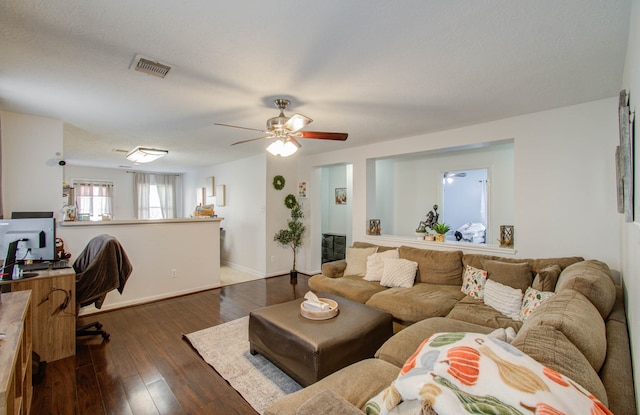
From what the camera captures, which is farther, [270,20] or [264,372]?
[264,372]

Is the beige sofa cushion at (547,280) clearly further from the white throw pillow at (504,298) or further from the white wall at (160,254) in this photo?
the white wall at (160,254)

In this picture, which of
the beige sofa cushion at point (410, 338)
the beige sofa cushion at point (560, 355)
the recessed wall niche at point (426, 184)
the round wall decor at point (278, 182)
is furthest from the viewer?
the round wall decor at point (278, 182)

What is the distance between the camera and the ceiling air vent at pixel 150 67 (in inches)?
78.4

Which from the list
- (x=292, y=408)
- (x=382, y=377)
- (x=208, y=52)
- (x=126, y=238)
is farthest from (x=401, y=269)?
(x=126, y=238)

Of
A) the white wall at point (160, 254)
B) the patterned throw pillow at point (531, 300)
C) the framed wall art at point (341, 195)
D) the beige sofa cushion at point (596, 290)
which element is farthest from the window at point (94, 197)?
the beige sofa cushion at point (596, 290)

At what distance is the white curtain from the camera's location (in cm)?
844

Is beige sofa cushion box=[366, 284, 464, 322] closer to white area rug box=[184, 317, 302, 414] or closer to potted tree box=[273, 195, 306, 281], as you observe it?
white area rug box=[184, 317, 302, 414]

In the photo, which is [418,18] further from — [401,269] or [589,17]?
[401,269]

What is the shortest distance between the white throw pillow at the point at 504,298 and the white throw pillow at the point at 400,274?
2.84 ft

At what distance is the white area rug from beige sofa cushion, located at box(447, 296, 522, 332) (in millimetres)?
1564

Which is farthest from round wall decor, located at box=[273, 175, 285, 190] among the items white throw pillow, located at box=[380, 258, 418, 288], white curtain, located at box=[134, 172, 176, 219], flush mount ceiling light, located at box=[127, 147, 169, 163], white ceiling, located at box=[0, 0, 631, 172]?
white curtain, located at box=[134, 172, 176, 219]

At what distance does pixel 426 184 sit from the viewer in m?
5.67

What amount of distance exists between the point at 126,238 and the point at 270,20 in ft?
12.3

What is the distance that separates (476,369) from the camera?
0.85 meters
